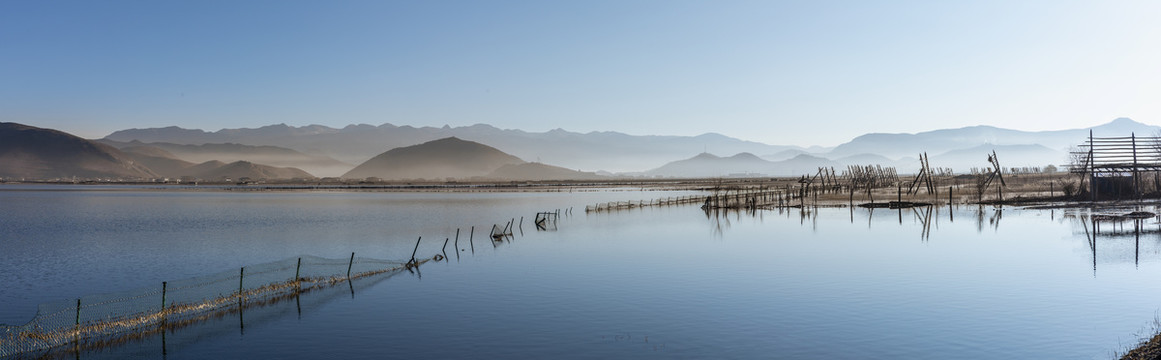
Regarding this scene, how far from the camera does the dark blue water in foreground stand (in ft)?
50.1

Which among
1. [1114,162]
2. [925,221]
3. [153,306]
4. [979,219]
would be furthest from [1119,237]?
[153,306]

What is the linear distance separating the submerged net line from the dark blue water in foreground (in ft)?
3.13

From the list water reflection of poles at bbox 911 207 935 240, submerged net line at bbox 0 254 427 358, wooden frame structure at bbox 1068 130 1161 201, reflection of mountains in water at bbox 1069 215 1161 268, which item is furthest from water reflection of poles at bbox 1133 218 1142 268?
submerged net line at bbox 0 254 427 358

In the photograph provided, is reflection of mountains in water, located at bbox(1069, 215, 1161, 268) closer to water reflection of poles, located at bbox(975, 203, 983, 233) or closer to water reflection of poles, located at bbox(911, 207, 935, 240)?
water reflection of poles, located at bbox(975, 203, 983, 233)

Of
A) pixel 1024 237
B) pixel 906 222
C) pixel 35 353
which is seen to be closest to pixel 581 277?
pixel 35 353

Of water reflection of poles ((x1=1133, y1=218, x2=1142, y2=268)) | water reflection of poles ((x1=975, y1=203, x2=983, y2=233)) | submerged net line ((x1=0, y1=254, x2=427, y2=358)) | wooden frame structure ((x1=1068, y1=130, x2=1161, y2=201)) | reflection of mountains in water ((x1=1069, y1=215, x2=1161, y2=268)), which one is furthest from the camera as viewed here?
wooden frame structure ((x1=1068, y1=130, x2=1161, y2=201))

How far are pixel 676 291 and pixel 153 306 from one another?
14.4 meters

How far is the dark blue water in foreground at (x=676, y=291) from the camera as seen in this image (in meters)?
15.3

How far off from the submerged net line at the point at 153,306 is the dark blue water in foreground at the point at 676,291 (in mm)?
953

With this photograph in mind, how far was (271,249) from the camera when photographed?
34562 millimetres

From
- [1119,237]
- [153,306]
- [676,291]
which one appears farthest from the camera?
[1119,237]

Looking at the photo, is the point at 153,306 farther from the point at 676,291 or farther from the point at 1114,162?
the point at 1114,162

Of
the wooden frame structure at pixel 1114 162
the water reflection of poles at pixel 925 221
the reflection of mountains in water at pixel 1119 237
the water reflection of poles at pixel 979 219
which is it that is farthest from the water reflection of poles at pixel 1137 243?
the wooden frame structure at pixel 1114 162

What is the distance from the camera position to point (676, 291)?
70.2 feet
